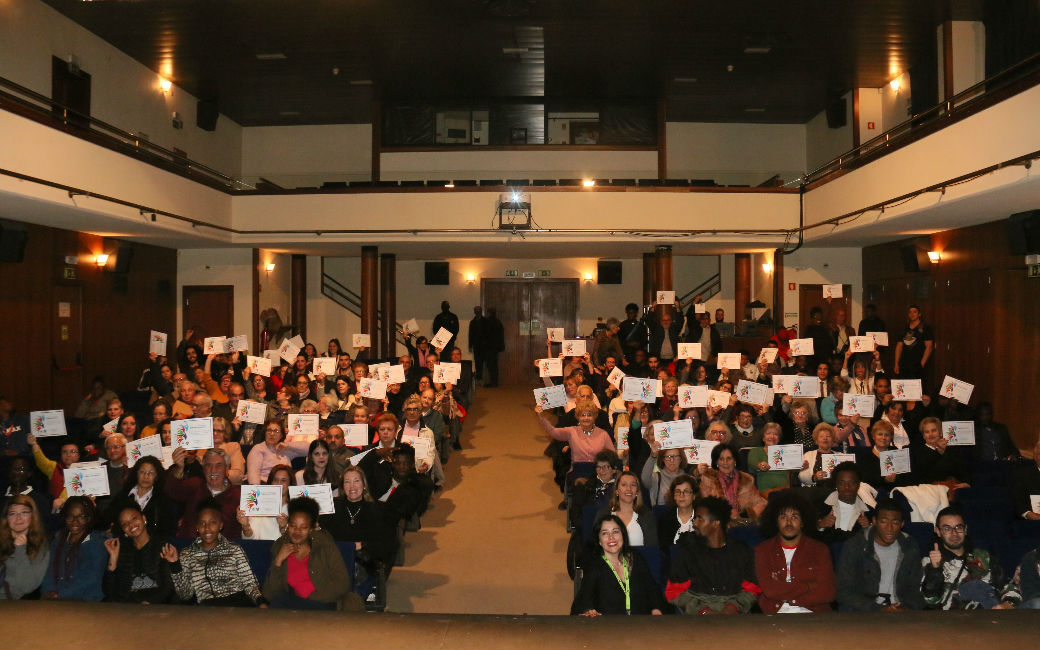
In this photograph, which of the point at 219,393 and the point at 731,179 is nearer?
the point at 219,393

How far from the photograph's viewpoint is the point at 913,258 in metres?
11.6

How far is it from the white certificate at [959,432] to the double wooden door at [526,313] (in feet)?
34.5

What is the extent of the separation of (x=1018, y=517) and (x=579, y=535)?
124 inches

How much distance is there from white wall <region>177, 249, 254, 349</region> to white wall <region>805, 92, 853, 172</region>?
1087cm

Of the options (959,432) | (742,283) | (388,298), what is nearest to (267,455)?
(959,432)

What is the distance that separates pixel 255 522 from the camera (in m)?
5.31

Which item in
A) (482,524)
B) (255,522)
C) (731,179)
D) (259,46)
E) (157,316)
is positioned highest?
(259,46)

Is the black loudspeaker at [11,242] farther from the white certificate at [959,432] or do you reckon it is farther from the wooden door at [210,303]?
the white certificate at [959,432]

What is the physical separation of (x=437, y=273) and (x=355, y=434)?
10.8 m

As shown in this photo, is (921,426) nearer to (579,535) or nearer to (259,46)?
(579,535)

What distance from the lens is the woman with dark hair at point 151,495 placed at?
5.33 meters

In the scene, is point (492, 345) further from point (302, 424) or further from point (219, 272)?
point (302, 424)

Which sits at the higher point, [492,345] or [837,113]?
[837,113]

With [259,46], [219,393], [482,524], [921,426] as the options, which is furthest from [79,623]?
[259,46]
